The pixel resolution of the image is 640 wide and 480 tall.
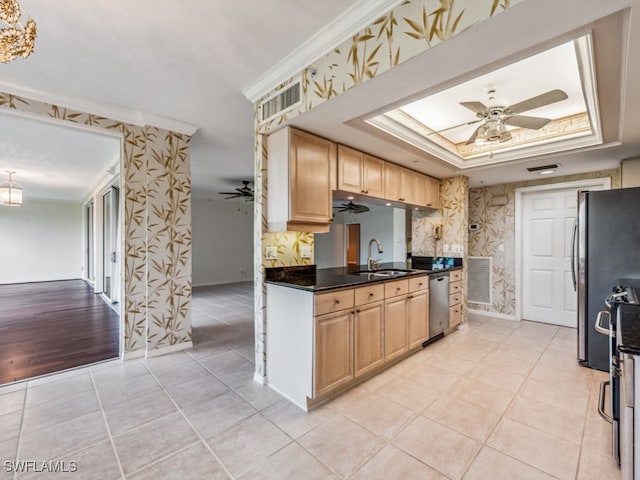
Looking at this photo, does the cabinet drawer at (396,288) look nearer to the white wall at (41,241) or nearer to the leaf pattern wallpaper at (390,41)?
the leaf pattern wallpaper at (390,41)

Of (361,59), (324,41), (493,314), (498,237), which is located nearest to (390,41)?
(361,59)

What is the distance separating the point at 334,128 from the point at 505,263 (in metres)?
3.82

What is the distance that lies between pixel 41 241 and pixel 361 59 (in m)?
10.0

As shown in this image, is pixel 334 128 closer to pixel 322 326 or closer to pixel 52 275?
pixel 322 326

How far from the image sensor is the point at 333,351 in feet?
7.29

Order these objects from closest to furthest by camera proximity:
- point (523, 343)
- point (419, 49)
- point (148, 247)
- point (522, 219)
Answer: point (419, 49), point (148, 247), point (523, 343), point (522, 219)

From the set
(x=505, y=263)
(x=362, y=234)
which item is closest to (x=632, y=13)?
(x=505, y=263)

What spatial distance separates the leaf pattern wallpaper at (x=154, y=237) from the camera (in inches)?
116

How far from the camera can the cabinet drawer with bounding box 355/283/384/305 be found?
2408 millimetres

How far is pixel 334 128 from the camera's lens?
2461mm

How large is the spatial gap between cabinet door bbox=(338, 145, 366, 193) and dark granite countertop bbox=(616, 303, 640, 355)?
81.3 inches

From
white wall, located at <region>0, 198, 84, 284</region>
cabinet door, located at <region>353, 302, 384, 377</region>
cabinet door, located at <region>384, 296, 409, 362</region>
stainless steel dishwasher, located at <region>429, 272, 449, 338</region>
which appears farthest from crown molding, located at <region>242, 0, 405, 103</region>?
white wall, located at <region>0, 198, 84, 284</region>

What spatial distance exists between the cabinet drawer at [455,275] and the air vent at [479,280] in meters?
1.12

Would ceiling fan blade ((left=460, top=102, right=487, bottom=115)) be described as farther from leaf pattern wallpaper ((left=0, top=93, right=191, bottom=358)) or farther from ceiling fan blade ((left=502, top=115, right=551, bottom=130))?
leaf pattern wallpaper ((left=0, top=93, right=191, bottom=358))
